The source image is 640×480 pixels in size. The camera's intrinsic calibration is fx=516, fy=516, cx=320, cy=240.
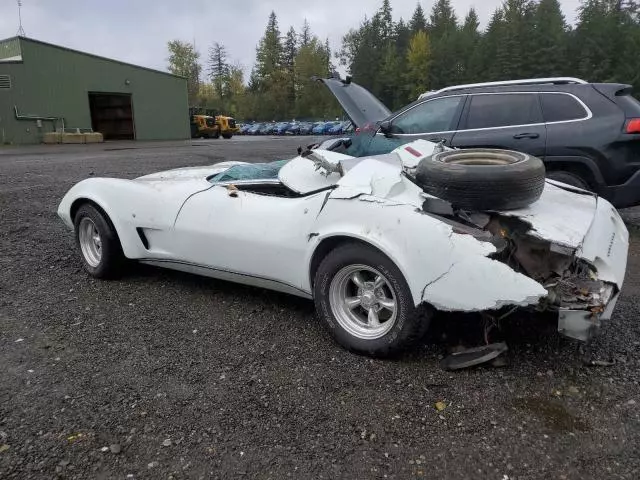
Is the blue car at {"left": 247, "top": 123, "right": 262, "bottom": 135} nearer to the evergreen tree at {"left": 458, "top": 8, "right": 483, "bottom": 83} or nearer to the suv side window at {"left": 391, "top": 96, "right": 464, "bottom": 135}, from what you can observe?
the evergreen tree at {"left": 458, "top": 8, "right": 483, "bottom": 83}

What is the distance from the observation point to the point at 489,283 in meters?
2.57

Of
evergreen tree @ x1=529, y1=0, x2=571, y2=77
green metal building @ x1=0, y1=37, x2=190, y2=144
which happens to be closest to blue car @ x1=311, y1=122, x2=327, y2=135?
green metal building @ x1=0, y1=37, x2=190, y2=144

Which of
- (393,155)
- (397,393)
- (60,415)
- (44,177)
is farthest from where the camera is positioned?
(44,177)

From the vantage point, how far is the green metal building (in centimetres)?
2588

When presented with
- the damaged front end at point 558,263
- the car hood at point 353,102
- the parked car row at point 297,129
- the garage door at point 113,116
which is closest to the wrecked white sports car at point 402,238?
the damaged front end at point 558,263

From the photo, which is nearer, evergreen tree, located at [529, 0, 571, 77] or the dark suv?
the dark suv

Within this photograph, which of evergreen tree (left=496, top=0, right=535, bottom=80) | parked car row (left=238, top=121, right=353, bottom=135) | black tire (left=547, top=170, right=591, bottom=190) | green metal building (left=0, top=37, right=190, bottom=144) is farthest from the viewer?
evergreen tree (left=496, top=0, right=535, bottom=80)

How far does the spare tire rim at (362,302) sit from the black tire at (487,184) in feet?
1.99

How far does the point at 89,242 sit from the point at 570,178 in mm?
5050

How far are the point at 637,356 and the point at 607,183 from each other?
3244 millimetres

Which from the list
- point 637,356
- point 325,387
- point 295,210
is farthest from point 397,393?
point 637,356

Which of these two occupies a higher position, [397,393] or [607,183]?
[607,183]

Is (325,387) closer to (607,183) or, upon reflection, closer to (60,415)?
(60,415)

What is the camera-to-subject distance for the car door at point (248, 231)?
128 inches
